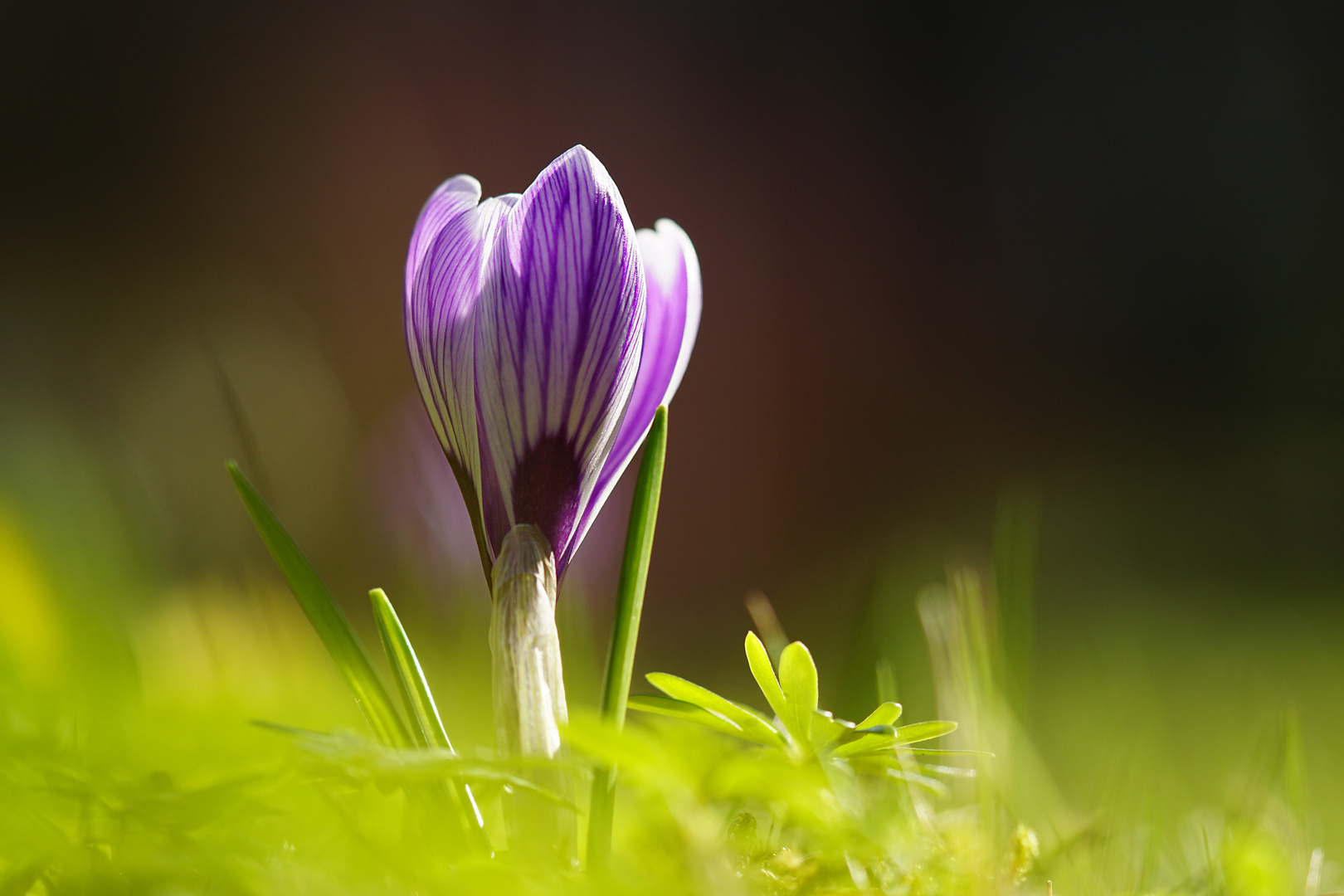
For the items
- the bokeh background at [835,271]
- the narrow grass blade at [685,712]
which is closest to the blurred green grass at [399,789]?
the narrow grass blade at [685,712]

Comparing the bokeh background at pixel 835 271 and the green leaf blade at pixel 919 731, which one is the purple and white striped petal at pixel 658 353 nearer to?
the green leaf blade at pixel 919 731

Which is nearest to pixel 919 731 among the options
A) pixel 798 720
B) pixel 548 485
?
pixel 798 720

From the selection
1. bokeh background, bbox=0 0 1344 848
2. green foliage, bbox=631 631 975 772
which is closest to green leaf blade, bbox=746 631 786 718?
green foliage, bbox=631 631 975 772

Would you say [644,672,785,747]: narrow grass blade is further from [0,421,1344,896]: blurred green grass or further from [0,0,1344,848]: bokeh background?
[0,0,1344,848]: bokeh background

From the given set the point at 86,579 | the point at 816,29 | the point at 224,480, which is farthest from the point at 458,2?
the point at 86,579

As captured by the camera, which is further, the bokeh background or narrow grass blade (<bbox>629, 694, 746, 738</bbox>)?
the bokeh background
